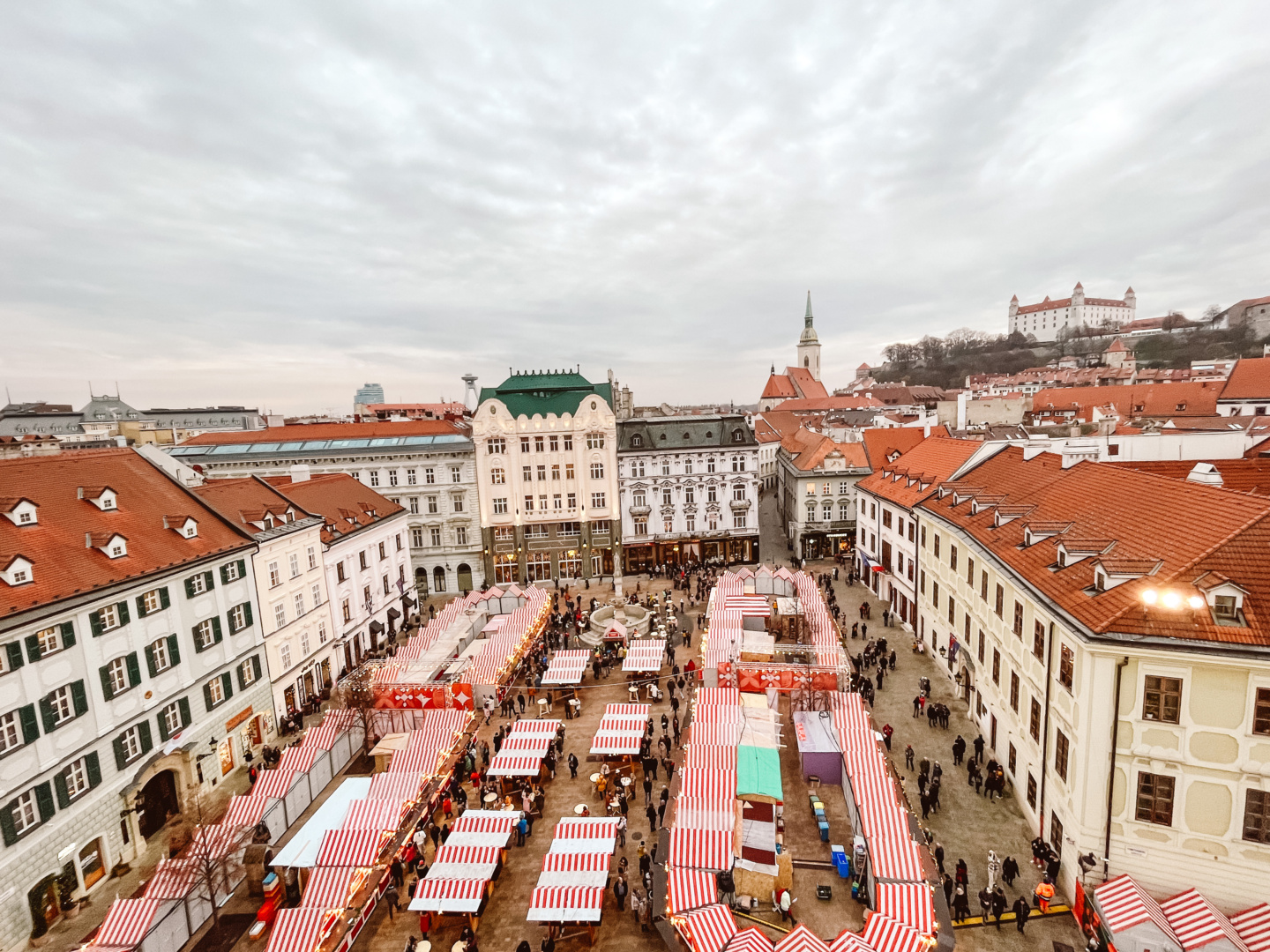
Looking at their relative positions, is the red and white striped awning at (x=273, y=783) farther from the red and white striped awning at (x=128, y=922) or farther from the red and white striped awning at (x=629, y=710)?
the red and white striped awning at (x=629, y=710)

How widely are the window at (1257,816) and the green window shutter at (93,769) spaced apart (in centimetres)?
3461

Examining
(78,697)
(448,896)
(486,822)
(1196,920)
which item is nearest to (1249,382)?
(1196,920)

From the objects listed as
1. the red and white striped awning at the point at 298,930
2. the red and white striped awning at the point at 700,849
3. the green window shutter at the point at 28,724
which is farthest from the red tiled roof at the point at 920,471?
the green window shutter at the point at 28,724

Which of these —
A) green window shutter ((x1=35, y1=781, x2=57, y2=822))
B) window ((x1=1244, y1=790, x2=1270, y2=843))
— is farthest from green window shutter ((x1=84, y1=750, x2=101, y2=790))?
window ((x1=1244, y1=790, x2=1270, y2=843))

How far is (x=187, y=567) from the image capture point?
82.2 ft

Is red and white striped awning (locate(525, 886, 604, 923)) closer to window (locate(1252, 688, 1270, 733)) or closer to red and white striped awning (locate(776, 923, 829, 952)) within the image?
red and white striped awning (locate(776, 923, 829, 952))

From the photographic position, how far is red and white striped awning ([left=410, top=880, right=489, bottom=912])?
16984 millimetres

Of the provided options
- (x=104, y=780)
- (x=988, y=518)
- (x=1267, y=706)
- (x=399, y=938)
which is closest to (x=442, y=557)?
(x=104, y=780)

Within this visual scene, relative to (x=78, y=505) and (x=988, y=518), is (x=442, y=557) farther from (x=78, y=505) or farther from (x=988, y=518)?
(x=988, y=518)

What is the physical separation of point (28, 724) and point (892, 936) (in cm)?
2540

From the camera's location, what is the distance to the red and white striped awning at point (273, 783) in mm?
21891

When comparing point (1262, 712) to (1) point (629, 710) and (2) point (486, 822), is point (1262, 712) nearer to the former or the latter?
(1) point (629, 710)

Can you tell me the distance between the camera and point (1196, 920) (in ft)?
49.7

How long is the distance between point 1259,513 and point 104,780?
37561 mm
